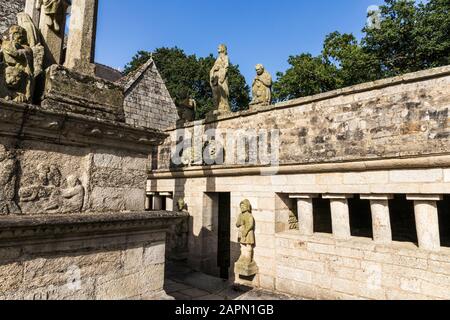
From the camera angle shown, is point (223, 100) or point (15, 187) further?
point (223, 100)

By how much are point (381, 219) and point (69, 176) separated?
4.88 meters

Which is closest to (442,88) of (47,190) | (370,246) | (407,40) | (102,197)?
(370,246)

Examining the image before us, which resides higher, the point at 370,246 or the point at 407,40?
the point at 407,40

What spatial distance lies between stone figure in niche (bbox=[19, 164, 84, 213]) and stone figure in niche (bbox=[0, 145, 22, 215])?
64 millimetres

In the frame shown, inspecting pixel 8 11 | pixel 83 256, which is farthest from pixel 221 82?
pixel 8 11

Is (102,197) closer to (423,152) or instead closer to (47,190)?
(47,190)

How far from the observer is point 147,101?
1616cm

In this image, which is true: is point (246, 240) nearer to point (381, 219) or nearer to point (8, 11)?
point (381, 219)

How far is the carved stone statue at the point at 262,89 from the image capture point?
7.71m

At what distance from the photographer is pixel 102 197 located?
2789 millimetres

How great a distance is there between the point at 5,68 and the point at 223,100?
259 inches

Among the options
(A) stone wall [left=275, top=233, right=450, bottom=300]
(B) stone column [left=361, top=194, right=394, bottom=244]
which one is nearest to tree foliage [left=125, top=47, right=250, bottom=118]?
(A) stone wall [left=275, top=233, right=450, bottom=300]

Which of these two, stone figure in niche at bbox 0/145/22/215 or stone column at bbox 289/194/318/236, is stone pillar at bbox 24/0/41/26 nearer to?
stone figure in niche at bbox 0/145/22/215

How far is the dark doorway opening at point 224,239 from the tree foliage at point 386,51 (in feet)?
39.4
